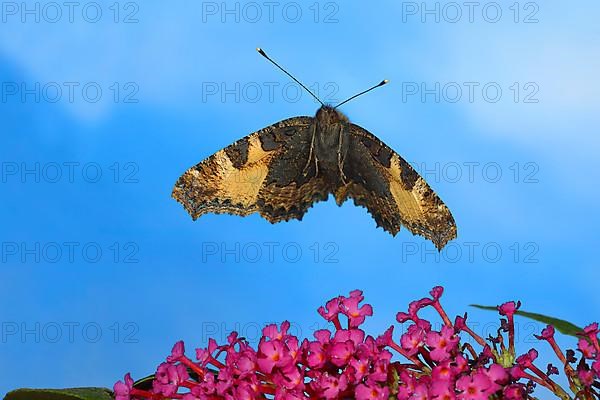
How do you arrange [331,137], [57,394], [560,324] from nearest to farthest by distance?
[560,324] < [57,394] < [331,137]

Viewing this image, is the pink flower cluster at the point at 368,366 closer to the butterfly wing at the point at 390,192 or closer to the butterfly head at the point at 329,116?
the butterfly wing at the point at 390,192

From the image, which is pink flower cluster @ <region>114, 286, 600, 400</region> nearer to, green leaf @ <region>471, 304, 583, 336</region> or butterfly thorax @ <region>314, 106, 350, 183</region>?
green leaf @ <region>471, 304, 583, 336</region>

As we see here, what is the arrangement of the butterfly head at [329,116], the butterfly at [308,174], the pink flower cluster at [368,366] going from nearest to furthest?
the pink flower cluster at [368,366]
the butterfly at [308,174]
the butterfly head at [329,116]

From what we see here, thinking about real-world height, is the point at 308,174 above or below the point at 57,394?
above

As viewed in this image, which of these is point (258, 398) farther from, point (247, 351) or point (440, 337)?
point (440, 337)

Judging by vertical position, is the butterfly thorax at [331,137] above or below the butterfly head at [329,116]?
below

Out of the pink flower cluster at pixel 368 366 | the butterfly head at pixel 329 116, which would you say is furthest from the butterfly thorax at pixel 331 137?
the pink flower cluster at pixel 368 366

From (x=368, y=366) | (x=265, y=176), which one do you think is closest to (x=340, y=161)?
(x=265, y=176)

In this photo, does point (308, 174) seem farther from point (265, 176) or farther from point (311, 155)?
point (265, 176)

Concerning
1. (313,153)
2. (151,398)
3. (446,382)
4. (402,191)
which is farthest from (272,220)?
(446,382)
